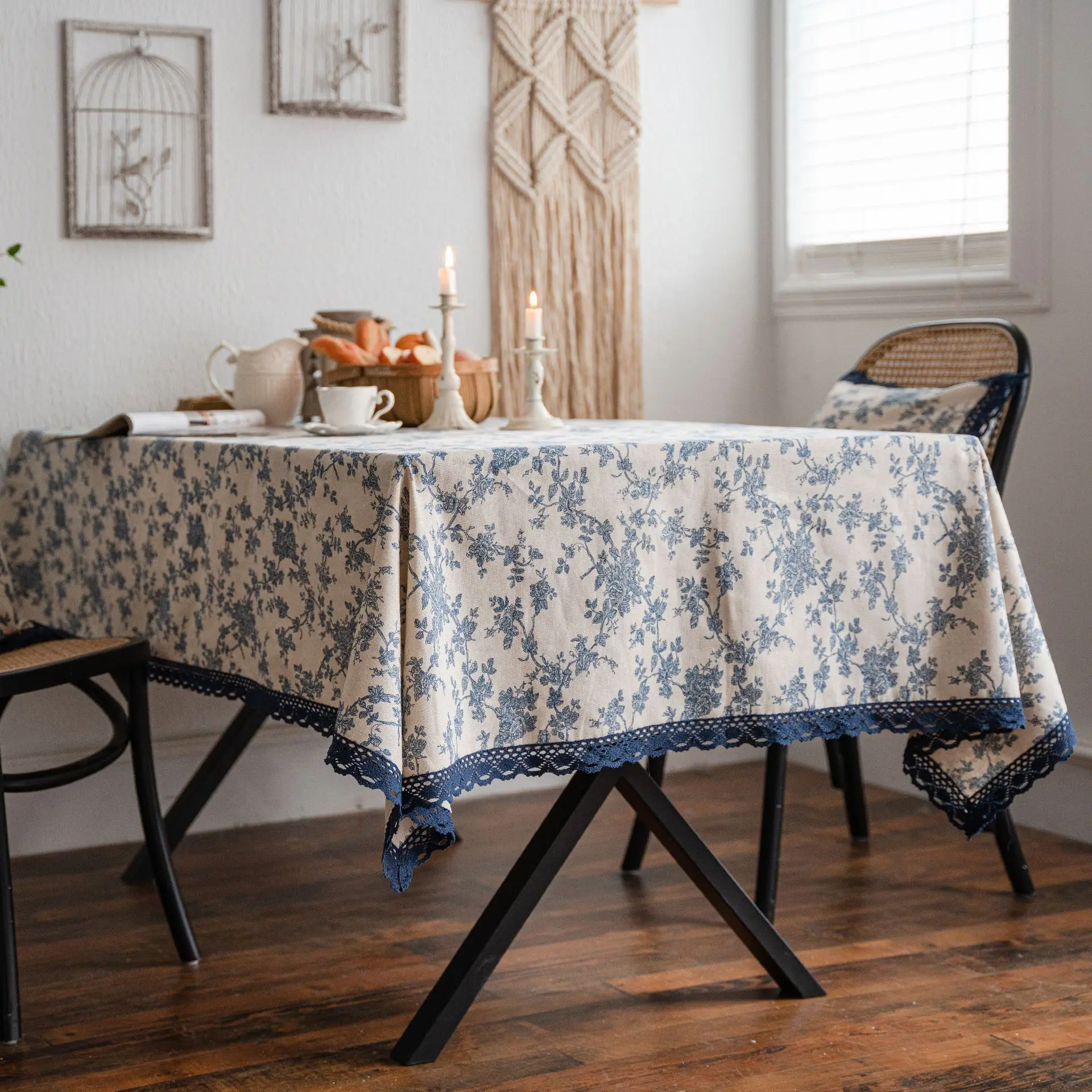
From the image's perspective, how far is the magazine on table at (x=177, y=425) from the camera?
2.54 meters

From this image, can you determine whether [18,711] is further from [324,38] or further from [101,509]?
[324,38]

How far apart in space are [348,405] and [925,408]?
0.96m

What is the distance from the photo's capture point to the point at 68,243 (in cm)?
308

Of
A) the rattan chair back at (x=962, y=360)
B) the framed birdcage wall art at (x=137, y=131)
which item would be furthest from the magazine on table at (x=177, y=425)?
the rattan chair back at (x=962, y=360)

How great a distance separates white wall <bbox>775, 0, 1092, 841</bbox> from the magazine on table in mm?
1515

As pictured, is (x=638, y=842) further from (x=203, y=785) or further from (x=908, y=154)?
(x=908, y=154)

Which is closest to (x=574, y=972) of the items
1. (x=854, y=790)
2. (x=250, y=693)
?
(x=250, y=693)

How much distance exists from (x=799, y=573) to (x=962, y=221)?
1462 millimetres

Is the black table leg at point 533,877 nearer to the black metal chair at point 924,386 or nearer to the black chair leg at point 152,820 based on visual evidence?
the black metal chair at point 924,386

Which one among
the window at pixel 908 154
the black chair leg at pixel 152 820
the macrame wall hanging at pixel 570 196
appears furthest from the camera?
the macrame wall hanging at pixel 570 196

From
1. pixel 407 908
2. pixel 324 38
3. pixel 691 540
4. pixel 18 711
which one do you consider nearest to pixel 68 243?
pixel 324 38

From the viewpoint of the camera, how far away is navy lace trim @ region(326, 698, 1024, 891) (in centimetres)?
183

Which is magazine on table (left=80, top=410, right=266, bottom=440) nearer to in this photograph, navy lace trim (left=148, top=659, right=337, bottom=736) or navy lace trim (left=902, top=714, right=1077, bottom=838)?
navy lace trim (left=148, top=659, right=337, bottom=736)

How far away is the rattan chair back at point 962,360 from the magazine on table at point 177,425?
1.16 meters
